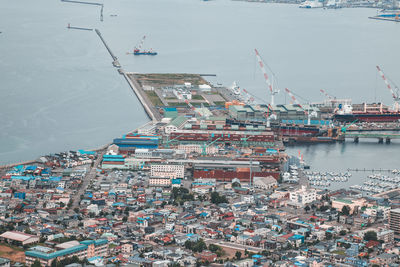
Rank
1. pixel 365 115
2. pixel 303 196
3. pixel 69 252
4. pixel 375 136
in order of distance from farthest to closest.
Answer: pixel 365 115, pixel 375 136, pixel 303 196, pixel 69 252

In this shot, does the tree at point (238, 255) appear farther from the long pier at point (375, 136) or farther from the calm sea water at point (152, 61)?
the long pier at point (375, 136)

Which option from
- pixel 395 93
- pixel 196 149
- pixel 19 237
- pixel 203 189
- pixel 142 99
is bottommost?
pixel 19 237

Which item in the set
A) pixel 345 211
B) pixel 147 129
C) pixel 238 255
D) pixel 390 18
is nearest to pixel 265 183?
pixel 345 211

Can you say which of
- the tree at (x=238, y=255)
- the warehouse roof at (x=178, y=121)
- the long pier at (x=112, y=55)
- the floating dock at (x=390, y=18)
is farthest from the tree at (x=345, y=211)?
the floating dock at (x=390, y=18)

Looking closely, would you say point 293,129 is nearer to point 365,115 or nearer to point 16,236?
point 365,115

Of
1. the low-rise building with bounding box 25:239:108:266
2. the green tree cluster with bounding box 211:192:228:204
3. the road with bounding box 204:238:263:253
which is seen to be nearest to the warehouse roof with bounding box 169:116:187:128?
the green tree cluster with bounding box 211:192:228:204

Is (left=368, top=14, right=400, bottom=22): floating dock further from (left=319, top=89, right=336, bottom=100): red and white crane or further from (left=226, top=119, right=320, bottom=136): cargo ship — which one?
(left=226, top=119, right=320, bottom=136): cargo ship
